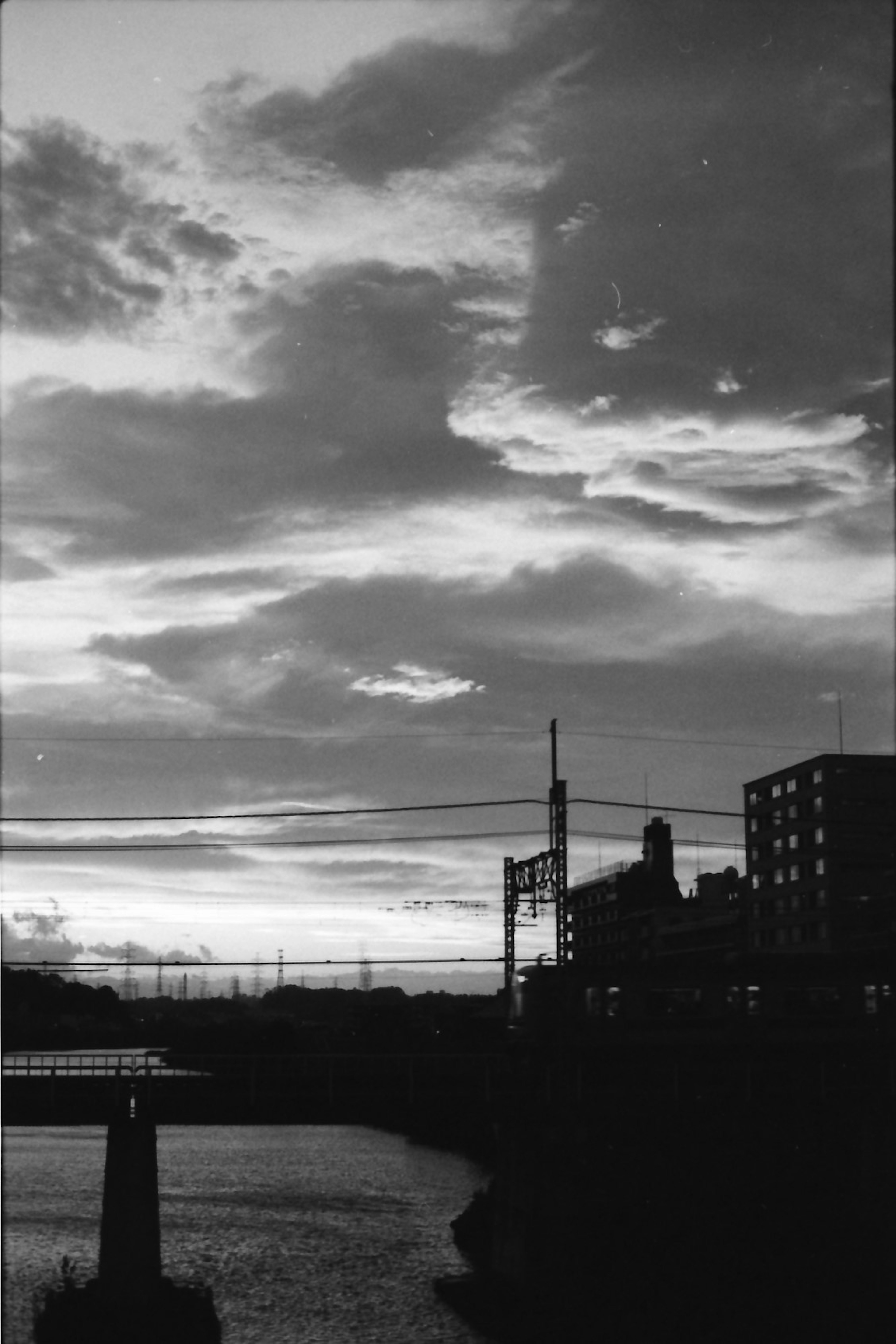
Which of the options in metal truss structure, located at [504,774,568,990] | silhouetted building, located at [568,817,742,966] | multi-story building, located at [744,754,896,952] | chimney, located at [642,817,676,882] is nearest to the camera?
metal truss structure, located at [504,774,568,990]

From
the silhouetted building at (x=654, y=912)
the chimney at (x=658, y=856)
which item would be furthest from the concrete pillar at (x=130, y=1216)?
the chimney at (x=658, y=856)

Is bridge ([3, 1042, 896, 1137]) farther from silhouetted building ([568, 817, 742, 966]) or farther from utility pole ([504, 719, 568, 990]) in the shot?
silhouetted building ([568, 817, 742, 966])

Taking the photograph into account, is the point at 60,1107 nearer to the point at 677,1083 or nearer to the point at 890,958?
the point at 677,1083

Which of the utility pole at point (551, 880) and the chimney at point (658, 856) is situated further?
the chimney at point (658, 856)

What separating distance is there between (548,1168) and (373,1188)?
1536 inches

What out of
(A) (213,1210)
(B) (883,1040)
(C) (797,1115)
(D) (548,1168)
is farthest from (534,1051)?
(A) (213,1210)

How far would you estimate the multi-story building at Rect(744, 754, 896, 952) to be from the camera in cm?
10638

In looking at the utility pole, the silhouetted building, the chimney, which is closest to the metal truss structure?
the utility pole

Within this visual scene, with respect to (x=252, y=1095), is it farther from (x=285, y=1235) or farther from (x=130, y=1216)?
(x=285, y=1235)

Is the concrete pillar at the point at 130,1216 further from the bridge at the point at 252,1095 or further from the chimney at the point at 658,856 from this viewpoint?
Result: the chimney at the point at 658,856

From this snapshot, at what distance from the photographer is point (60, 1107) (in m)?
35.0

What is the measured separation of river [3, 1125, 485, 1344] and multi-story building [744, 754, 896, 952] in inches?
1524

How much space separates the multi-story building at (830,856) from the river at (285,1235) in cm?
3870

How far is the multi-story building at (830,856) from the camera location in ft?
349
